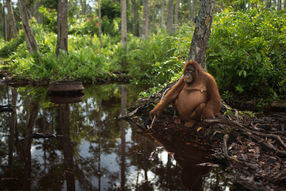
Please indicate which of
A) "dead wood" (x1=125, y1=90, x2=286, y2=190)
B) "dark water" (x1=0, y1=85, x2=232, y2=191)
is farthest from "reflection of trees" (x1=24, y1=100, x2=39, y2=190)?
"dead wood" (x1=125, y1=90, x2=286, y2=190)

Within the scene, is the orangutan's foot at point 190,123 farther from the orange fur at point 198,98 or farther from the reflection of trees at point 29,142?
the reflection of trees at point 29,142

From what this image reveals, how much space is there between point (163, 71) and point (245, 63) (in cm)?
222

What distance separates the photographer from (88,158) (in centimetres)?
246

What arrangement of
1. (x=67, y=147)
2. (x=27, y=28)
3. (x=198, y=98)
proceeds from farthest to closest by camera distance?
(x=27, y=28), (x=198, y=98), (x=67, y=147)

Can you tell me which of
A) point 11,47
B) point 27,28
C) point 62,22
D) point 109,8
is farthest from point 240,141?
point 109,8

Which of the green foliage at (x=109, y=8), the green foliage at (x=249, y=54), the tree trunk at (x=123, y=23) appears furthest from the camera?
the green foliage at (x=109, y=8)

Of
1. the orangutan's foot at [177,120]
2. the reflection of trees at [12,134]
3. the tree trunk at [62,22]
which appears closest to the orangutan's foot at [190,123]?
the orangutan's foot at [177,120]

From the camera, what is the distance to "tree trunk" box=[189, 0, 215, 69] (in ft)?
12.6

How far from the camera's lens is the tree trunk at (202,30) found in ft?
12.6

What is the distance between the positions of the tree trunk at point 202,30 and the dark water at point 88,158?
179 cm

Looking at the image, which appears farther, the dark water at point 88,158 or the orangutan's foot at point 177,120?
the orangutan's foot at point 177,120

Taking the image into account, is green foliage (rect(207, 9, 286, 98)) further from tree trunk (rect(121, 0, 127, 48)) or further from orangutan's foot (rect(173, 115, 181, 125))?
tree trunk (rect(121, 0, 127, 48))

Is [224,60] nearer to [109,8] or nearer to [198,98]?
[198,98]

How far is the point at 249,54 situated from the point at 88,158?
13.7 feet
